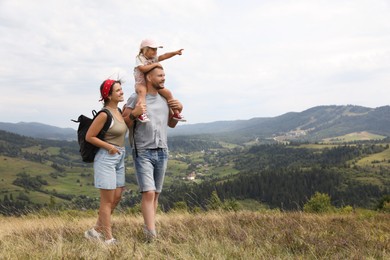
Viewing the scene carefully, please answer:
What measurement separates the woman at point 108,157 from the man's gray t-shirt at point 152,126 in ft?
0.64

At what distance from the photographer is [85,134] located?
4840mm

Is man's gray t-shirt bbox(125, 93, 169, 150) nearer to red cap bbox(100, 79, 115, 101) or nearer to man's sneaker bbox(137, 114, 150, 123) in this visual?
man's sneaker bbox(137, 114, 150, 123)

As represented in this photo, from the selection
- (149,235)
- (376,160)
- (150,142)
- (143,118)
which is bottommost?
(376,160)

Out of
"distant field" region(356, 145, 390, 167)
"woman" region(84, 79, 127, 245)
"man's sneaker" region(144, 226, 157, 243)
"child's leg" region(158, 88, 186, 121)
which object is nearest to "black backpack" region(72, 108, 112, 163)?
"woman" region(84, 79, 127, 245)

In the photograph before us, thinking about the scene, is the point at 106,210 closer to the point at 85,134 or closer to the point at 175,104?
the point at 85,134

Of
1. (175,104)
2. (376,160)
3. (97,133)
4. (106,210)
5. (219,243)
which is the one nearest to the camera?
(219,243)

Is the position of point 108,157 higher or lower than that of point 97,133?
lower

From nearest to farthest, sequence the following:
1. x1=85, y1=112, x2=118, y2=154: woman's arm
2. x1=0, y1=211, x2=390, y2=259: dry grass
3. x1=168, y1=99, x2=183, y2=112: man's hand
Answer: x1=0, y1=211, x2=390, y2=259: dry grass, x1=85, y1=112, x2=118, y2=154: woman's arm, x1=168, y1=99, x2=183, y2=112: man's hand

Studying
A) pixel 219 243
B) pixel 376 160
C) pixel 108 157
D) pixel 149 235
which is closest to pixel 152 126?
pixel 108 157

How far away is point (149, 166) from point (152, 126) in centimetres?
59

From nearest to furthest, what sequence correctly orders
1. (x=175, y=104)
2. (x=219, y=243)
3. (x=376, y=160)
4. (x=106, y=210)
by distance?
1. (x=219, y=243)
2. (x=106, y=210)
3. (x=175, y=104)
4. (x=376, y=160)

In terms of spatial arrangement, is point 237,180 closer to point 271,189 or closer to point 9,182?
point 271,189

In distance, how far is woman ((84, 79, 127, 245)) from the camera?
15.4 feet

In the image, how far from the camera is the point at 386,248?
163 inches
